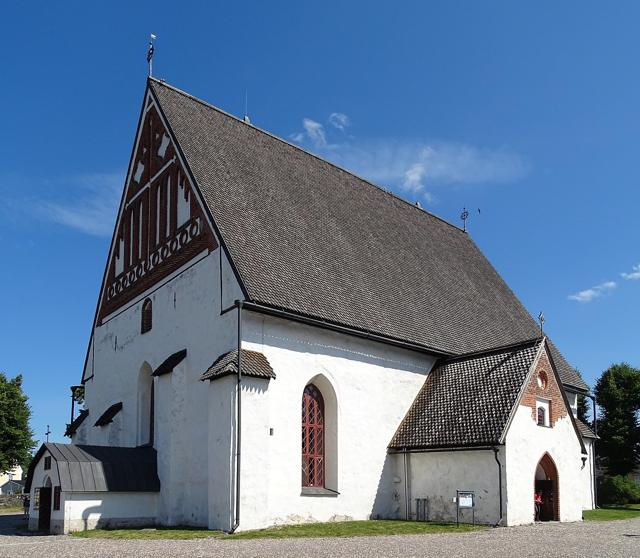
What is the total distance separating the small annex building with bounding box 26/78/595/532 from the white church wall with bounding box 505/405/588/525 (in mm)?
67

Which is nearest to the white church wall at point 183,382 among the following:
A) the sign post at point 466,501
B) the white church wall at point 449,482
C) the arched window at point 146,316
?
the arched window at point 146,316

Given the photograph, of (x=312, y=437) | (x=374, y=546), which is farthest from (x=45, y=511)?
(x=374, y=546)

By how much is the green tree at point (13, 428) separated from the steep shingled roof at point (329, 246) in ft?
108

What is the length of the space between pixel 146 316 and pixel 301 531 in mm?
11105

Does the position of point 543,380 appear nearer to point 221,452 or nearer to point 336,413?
point 336,413

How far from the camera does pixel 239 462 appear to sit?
19.6 m

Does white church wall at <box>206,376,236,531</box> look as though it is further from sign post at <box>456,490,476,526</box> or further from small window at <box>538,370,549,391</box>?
small window at <box>538,370,549,391</box>

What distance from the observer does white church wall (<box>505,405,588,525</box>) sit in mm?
21531

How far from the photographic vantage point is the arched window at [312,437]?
22625 mm

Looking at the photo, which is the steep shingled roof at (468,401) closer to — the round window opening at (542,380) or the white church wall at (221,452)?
the round window opening at (542,380)

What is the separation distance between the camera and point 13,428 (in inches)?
2035

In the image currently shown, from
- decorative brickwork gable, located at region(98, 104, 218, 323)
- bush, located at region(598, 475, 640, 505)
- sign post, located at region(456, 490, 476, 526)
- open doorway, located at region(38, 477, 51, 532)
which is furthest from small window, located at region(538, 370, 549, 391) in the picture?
bush, located at region(598, 475, 640, 505)

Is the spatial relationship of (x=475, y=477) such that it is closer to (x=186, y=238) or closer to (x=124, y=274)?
(x=186, y=238)

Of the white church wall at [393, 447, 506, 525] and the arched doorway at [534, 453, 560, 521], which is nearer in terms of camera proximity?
the white church wall at [393, 447, 506, 525]
